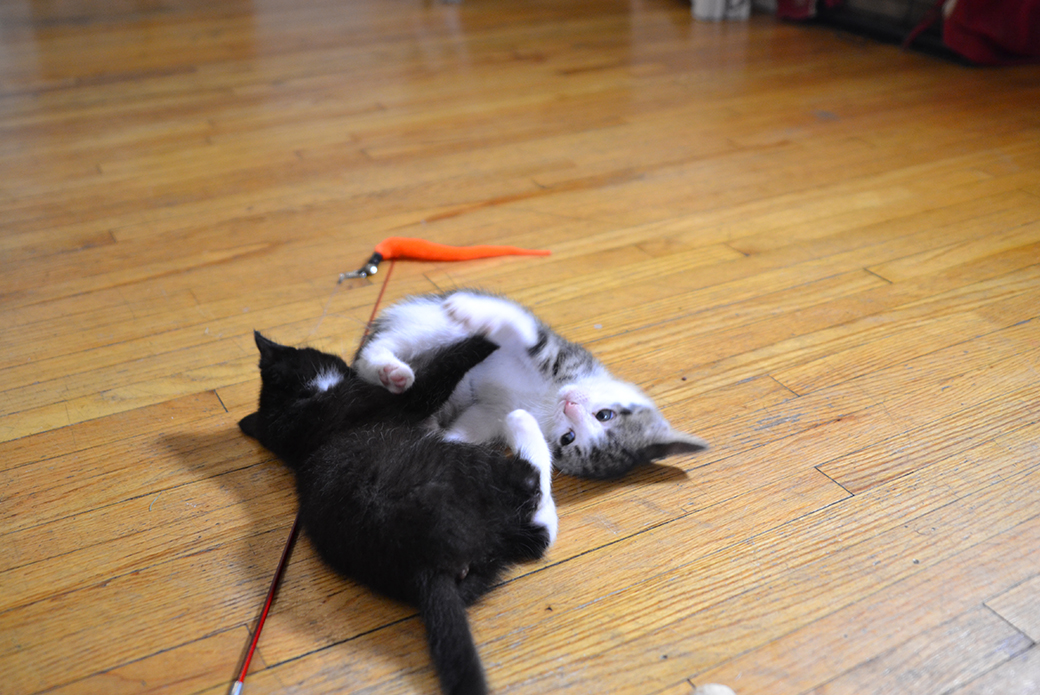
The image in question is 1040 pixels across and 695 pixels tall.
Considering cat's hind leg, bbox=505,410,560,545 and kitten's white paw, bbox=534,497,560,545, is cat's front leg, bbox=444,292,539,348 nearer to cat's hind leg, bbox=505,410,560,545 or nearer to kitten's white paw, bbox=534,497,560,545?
cat's hind leg, bbox=505,410,560,545

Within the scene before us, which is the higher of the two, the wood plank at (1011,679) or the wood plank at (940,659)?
the wood plank at (1011,679)

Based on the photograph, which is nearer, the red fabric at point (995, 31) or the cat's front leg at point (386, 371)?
the cat's front leg at point (386, 371)

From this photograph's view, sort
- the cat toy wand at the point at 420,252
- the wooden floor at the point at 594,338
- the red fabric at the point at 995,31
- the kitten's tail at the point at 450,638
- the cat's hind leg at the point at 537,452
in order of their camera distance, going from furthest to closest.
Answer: the red fabric at the point at 995,31 < the cat toy wand at the point at 420,252 < the cat's hind leg at the point at 537,452 < the wooden floor at the point at 594,338 < the kitten's tail at the point at 450,638

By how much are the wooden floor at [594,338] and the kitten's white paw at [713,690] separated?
22 millimetres

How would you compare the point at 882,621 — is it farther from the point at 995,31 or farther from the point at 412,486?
the point at 995,31

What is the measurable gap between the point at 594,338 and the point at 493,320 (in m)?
0.33

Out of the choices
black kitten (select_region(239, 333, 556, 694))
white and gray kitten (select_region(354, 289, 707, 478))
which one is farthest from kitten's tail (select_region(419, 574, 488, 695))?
white and gray kitten (select_region(354, 289, 707, 478))

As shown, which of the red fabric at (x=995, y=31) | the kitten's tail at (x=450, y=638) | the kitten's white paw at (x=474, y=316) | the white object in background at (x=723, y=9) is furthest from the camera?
the white object in background at (x=723, y=9)

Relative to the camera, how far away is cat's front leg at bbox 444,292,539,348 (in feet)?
4.22

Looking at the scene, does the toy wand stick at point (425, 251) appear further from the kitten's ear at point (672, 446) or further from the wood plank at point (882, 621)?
the wood plank at point (882, 621)

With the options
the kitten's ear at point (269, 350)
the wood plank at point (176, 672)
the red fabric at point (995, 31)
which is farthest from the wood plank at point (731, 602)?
the red fabric at point (995, 31)

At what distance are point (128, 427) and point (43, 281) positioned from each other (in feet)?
2.26

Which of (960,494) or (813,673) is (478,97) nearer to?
(960,494)

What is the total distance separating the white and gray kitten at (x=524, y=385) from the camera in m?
1.20
